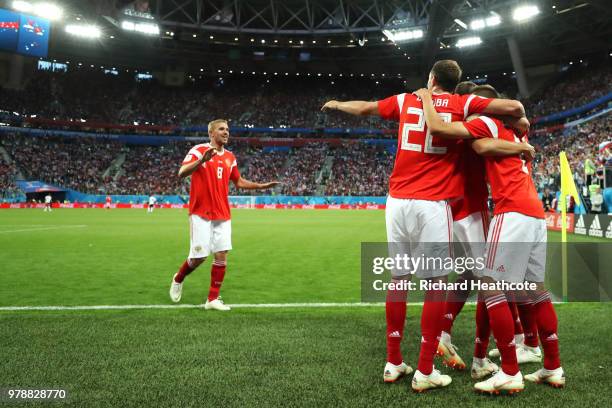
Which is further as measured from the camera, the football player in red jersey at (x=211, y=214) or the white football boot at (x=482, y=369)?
the football player in red jersey at (x=211, y=214)

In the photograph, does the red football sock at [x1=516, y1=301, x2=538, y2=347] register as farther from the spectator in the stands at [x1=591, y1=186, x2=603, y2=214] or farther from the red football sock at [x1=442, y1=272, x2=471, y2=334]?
the spectator in the stands at [x1=591, y1=186, x2=603, y2=214]

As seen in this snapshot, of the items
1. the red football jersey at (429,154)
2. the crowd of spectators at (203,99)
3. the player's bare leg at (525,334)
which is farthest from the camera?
the crowd of spectators at (203,99)

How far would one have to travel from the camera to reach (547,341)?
3.54 m

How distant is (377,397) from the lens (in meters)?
3.21

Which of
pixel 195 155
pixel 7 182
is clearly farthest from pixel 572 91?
Answer: pixel 7 182

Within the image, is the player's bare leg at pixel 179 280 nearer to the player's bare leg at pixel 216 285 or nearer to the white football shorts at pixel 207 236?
the white football shorts at pixel 207 236

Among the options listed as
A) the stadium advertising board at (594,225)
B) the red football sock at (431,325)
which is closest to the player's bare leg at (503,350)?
the red football sock at (431,325)

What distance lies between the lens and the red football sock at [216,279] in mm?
6098

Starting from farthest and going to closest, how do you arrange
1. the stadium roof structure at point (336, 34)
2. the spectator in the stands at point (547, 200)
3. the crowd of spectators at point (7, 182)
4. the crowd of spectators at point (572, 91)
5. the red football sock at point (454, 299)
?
the crowd of spectators at point (7, 182)
the crowd of spectators at point (572, 91)
the stadium roof structure at point (336, 34)
the spectator in the stands at point (547, 200)
the red football sock at point (454, 299)

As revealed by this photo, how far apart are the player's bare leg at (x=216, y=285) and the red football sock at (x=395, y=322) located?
9.52ft

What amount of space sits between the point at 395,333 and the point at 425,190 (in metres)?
1.16

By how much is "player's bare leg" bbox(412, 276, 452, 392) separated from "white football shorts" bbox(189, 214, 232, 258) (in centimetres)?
344

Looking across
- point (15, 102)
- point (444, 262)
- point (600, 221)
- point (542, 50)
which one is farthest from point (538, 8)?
point (15, 102)

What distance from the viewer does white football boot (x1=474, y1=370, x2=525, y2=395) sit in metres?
3.27
